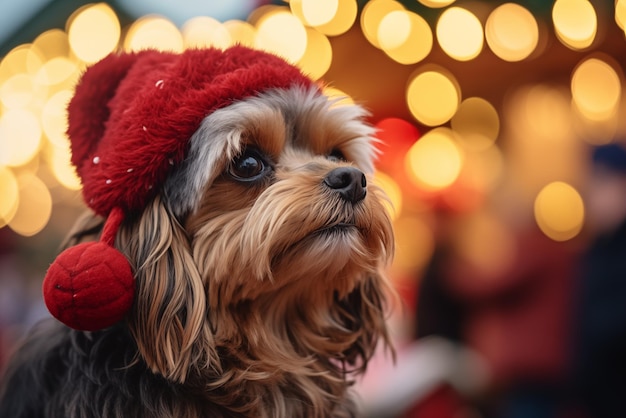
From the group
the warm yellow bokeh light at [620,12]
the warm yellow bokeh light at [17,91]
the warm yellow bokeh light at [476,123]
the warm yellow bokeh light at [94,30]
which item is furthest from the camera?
the warm yellow bokeh light at [476,123]

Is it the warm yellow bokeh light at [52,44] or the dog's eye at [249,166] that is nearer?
the dog's eye at [249,166]

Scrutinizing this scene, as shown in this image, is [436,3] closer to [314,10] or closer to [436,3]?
[436,3]

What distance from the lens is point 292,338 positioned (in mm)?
2240

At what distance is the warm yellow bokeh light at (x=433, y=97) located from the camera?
6.34 metres

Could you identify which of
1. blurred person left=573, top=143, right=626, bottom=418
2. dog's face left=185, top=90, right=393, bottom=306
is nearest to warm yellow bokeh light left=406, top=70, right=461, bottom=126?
blurred person left=573, top=143, right=626, bottom=418

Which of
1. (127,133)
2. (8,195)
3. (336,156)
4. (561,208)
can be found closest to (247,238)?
(127,133)

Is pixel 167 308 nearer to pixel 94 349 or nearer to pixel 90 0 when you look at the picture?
pixel 94 349

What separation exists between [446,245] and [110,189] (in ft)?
10.6

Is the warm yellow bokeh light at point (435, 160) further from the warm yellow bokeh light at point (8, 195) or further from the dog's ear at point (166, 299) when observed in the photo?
the warm yellow bokeh light at point (8, 195)

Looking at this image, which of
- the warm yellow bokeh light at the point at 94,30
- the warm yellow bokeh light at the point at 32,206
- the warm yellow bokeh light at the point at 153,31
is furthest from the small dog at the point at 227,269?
the warm yellow bokeh light at the point at 32,206

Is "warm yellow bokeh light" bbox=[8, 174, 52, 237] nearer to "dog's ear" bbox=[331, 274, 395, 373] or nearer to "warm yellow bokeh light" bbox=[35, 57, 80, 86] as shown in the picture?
"warm yellow bokeh light" bbox=[35, 57, 80, 86]

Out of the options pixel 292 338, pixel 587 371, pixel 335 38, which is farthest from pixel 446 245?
pixel 292 338

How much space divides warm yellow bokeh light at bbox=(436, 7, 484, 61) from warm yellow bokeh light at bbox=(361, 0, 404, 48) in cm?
36

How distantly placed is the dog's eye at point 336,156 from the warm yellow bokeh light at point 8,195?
6.95 meters
